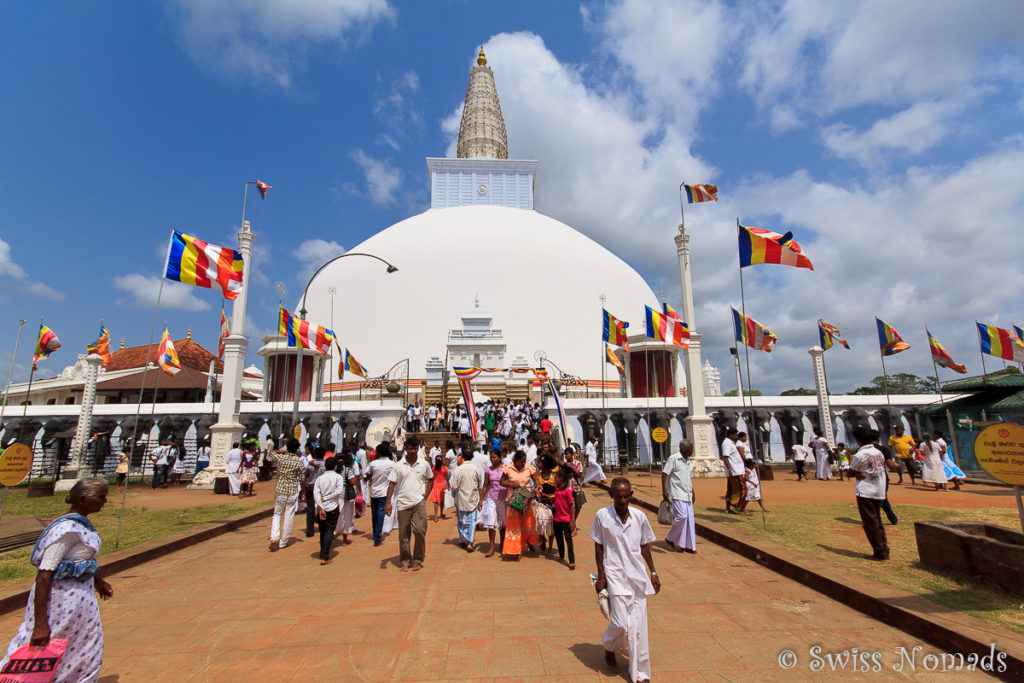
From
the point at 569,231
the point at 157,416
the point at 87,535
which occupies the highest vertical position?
the point at 569,231

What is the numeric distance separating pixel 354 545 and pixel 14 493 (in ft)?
45.5

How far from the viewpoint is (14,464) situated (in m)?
7.42

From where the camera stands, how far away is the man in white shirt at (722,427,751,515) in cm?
902

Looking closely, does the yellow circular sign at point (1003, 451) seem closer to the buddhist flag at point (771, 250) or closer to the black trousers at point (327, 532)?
the buddhist flag at point (771, 250)

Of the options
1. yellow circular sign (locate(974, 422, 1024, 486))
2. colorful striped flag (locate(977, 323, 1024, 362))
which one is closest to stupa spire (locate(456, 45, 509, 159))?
colorful striped flag (locate(977, 323, 1024, 362))

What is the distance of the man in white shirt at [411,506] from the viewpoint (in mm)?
6629

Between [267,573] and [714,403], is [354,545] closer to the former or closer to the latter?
[267,573]

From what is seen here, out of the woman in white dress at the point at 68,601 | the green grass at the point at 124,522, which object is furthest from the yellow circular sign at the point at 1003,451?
the green grass at the point at 124,522

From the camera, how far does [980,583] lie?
505cm

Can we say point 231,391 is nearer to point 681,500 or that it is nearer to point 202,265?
point 202,265

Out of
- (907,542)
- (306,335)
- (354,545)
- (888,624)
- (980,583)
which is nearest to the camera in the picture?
(888,624)

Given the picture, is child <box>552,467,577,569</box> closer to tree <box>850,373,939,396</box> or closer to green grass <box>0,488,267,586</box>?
green grass <box>0,488,267,586</box>

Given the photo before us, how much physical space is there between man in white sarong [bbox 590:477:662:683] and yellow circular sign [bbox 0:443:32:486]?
8210 mm

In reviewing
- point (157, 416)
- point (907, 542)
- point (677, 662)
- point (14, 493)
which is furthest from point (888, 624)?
point (157, 416)
